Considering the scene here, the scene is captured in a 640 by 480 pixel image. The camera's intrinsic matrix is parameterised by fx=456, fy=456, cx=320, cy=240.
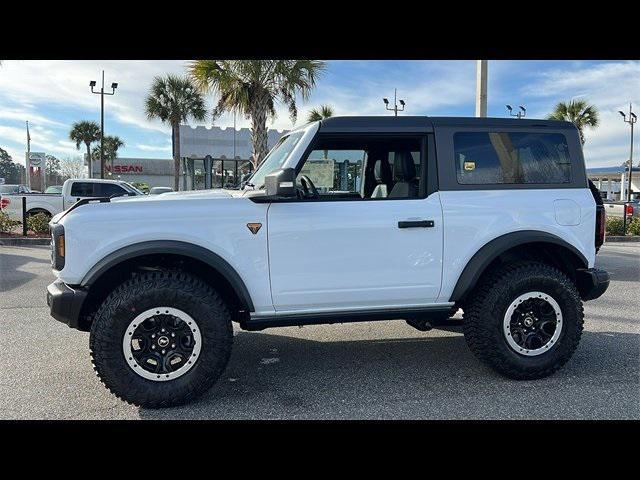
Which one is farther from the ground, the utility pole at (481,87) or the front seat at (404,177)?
the utility pole at (481,87)

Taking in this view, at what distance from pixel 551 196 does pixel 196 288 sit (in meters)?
2.95

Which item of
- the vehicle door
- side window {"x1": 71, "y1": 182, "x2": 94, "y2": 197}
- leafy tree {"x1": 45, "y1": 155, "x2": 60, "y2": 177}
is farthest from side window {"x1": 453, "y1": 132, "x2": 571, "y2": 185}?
leafy tree {"x1": 45, "y1": 155, "x2": 60, "y2": 177}

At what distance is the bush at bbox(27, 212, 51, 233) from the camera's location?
1359 cm

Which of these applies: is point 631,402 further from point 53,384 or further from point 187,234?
point 53,384

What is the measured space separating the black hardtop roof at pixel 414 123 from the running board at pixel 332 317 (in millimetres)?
1449

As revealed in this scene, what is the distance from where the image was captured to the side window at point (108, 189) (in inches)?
538

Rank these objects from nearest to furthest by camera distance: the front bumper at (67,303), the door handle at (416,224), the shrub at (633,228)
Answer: the front bumper at (67,303) → the door handle at (416,224) → the shrub at (633,228)

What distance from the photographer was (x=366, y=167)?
14.6 feet

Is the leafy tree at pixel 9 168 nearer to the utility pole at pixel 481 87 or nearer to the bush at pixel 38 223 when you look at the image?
the bush at pixel 38 223

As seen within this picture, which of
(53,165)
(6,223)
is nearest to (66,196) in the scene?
(6,223)

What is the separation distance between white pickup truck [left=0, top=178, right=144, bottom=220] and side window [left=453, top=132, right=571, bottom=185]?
37.3 ft

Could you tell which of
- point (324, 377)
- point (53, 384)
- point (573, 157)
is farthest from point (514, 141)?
point (53, 384)

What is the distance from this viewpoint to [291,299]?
3.43 m

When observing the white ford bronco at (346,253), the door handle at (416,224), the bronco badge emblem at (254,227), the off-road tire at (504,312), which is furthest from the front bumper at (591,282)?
the bronco badge emblem at (254,227)
